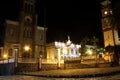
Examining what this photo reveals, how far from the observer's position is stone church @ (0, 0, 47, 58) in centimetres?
3577

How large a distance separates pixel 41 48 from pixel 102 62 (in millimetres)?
17483

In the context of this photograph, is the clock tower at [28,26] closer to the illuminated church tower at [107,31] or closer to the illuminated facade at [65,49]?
the illuminated facade at [65,49]

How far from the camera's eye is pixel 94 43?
51562 millimetres

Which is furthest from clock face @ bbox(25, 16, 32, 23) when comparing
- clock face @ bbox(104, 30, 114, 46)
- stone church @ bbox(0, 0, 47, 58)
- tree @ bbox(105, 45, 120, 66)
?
tree @ bbox(105, 45, 120, 66)

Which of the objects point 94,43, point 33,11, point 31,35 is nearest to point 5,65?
point 31,35

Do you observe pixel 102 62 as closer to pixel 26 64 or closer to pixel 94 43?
pixel 26 64

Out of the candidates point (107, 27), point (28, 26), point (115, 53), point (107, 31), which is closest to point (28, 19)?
point (28, 26)

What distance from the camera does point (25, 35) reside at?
38.7m

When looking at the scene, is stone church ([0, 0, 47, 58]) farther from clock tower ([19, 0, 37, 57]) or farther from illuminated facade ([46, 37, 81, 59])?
illuminated facade ([46, 37, 81, 59])

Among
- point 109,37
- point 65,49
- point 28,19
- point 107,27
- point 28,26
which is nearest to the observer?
point 109,37

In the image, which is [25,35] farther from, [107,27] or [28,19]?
[107,27]

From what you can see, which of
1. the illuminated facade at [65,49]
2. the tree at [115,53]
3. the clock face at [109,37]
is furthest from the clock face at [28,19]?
the tree at [115,53]

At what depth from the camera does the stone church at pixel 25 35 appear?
35.8 m

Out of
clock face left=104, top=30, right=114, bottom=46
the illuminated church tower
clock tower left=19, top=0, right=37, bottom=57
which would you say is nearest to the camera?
the illuminated church tower
